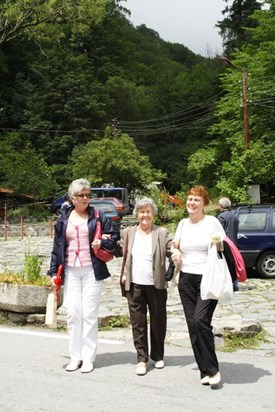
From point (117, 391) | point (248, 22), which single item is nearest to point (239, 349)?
point (117, 391)

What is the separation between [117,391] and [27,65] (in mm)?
56595

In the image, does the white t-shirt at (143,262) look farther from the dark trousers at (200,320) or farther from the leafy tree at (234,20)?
the leafy tree at (234,20)

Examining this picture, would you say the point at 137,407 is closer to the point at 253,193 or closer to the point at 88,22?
the point at 253,193

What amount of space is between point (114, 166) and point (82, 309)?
36.2 meters

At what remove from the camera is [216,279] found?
5281 mm

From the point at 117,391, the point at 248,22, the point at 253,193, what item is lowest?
the point at 117,391

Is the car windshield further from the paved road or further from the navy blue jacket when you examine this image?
the navy blue jacket

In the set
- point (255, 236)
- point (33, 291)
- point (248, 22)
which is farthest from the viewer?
point (248, 22)

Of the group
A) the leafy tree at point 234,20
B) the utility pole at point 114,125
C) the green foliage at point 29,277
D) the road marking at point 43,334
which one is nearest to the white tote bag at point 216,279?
the road marking at point 43,334

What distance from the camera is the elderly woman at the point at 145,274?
5852 millimetres

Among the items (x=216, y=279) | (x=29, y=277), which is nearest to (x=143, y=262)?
(x=216, y=279)

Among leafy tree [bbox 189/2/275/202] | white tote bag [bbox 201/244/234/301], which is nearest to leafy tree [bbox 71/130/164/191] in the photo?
leafy tree [bbox 189/2/275/202]

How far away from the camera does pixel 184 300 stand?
558 cm

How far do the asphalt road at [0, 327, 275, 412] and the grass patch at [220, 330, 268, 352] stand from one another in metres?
0.22
